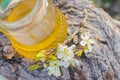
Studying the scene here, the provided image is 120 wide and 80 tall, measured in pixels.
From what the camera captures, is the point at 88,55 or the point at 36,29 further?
the point at 88,55

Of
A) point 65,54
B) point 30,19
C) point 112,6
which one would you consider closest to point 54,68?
point 65,54

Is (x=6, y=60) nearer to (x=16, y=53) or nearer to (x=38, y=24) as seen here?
(x=16, y=53)

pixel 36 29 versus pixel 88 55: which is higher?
pixel 36 29

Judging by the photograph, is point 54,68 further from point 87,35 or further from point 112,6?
point 112,6

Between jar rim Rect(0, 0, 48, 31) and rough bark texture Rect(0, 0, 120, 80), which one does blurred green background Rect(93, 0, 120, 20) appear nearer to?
rough bark texture Rect(0, 0, 120, 80)

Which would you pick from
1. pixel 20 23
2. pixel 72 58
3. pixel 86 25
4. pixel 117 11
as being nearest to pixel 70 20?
pixel 86 25

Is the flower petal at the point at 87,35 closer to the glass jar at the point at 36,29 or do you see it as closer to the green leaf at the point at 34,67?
the glass jar at the point at 36,29

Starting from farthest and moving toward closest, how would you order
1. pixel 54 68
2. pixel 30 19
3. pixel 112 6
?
1. pixel 112 6
2. pixel 54 68
3. pixel 30 19

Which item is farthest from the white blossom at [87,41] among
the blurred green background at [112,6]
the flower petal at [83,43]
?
the blurred green background at [112,6]
